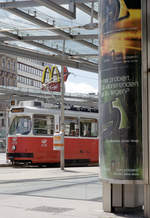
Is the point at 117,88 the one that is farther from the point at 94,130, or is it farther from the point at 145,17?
the point at 94,130

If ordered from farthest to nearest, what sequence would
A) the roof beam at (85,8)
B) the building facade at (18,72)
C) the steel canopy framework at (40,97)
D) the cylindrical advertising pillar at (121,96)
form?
the building facade at (18,72) → the steel canopy framework at (40,97) → the roof beam at (85,8) → the cylindrical advertising pillar at (121,96)

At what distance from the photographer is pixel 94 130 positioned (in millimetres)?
25828

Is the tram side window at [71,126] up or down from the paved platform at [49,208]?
up

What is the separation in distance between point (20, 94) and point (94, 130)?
58.0 ft

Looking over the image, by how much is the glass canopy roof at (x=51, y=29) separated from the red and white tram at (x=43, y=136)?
3.78m

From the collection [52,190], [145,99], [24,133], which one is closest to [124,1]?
[145,99]

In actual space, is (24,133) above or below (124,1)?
below

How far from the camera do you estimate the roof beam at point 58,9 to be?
50.0 feet

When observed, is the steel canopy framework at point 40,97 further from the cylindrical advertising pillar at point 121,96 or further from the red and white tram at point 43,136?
the cylindrical advertising pillar at point 121,96

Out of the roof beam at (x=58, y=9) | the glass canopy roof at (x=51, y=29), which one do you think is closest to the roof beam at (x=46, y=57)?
the glass canopy roof at (x=51, y=29)

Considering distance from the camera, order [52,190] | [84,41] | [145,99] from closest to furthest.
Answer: [145,99] → [52,190] → [84,41]

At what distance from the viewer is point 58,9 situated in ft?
52.4

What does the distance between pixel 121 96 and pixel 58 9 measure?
8.82m

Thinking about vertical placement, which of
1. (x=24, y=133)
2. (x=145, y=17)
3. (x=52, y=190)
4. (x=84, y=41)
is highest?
(x=84, y=41)
